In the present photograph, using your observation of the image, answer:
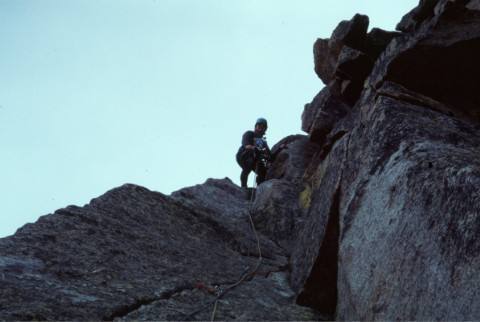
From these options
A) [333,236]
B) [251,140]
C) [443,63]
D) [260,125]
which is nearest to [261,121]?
[260,125]

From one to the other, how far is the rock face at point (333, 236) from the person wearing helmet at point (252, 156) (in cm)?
379

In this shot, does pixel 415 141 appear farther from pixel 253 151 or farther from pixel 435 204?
pixel 253 151

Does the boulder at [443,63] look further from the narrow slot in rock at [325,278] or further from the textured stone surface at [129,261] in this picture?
the textured stone surface at [129,261]

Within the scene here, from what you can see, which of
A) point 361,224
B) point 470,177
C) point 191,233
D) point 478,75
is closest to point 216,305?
point 361,224

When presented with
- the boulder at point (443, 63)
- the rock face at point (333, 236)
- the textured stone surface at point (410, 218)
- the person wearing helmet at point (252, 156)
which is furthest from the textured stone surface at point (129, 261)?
the person wearing helmet at point (252, 156)

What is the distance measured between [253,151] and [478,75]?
7.41m

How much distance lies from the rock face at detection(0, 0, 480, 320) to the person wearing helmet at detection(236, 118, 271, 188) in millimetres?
3792

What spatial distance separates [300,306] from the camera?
7242mm

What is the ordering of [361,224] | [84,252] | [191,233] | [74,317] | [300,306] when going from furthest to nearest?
[191,233]
[300,306]
[84,252]
[361,224]
[74,317]

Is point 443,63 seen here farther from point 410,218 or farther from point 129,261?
point 129,261

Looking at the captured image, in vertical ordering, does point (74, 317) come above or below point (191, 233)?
below

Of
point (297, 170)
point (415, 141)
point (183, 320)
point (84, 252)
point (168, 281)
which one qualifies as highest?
point (297, 170)

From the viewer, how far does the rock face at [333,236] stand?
15.5 feet

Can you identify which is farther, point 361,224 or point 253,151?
point 253,151
